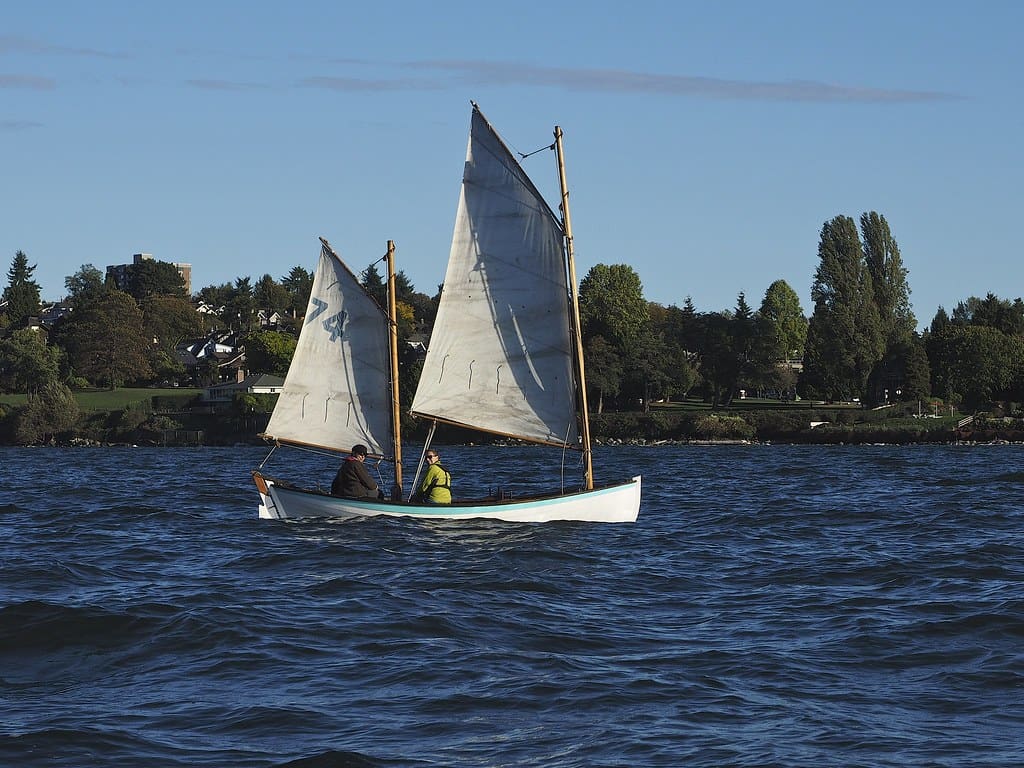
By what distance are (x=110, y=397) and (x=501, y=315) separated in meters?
134

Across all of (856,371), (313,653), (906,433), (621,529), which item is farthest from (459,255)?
(856,371)

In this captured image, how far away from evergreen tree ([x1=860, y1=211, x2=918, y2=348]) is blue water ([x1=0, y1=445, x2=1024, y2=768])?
109539 mm

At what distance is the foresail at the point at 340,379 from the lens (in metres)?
38.3

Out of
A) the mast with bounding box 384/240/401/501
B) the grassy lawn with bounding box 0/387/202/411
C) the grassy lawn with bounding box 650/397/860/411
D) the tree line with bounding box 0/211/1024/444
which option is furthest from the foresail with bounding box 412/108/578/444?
the grassy lawn with bounding box 0/387/202/411

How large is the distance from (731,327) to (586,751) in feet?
456

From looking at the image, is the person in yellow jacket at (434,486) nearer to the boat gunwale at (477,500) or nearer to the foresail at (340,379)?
the boat gunwale at (477,500)

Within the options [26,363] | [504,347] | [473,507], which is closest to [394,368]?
[504,347]

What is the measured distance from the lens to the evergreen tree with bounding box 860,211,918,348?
5709 inches

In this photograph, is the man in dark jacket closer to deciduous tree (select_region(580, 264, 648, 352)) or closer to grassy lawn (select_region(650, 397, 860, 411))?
grassy lawn (select_region(650, 397, 860, 411))

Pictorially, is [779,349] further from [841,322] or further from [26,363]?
[26,363]

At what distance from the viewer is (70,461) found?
95.0 meters

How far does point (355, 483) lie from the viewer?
35.1 meters

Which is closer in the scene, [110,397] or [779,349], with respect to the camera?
[779,349]

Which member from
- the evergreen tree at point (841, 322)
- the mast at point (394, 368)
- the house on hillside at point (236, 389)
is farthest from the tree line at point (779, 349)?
the mast at point (394, 368)
